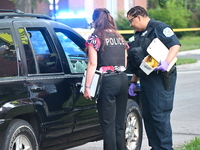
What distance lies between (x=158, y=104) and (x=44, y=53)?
1.35m

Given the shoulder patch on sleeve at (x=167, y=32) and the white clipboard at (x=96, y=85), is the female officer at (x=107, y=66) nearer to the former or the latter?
the white clipboard at (x=96, y=85)

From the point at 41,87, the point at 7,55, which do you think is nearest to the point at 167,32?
the point at 41,87

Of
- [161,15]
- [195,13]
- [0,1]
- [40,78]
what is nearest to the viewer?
[40,78]

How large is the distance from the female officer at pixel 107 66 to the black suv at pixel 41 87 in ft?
1.05

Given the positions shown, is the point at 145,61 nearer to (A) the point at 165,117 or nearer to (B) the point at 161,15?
(A) the point at 165,117

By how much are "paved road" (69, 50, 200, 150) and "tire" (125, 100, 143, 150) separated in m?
0.68

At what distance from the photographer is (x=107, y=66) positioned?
566 centimetres

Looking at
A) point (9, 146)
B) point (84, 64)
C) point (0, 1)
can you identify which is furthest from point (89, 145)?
point (0, 1)

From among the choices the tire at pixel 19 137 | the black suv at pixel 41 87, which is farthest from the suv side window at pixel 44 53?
the tire at pixel 19 137

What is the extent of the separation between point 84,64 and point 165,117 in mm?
1096

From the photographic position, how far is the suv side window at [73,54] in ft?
19.8

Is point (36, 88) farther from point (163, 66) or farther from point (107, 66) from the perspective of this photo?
point (163, 66)

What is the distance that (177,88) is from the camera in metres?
14.3

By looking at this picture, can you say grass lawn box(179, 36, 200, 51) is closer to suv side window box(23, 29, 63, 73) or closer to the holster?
the holster
